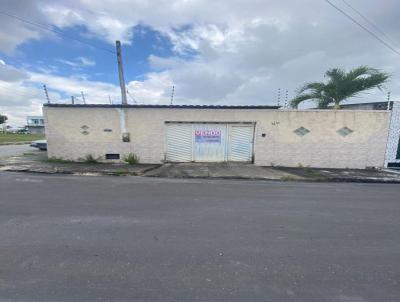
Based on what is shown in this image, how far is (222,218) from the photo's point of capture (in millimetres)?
4758

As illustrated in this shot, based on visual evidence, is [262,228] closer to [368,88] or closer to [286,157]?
[286,157]

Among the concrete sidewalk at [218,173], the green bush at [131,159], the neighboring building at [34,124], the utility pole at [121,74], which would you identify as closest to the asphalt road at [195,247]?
the concrete sidewalk at [218,173]

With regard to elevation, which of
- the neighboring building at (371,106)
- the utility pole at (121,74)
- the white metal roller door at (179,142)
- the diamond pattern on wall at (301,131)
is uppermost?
the utility pole at (121,74)

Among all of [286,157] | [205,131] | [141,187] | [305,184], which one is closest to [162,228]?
[141,187]

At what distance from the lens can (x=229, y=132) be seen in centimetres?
1252

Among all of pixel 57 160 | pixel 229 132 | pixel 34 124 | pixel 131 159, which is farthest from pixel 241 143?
pixel 34 124

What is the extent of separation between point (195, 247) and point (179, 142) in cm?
935

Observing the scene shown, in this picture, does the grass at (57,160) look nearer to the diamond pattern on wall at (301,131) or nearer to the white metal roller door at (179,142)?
the white metal roller door at (179,142)

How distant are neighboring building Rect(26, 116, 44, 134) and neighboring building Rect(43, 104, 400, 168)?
70.3 meters

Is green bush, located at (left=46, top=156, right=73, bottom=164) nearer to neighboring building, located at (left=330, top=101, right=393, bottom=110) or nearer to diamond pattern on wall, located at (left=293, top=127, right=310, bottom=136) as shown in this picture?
diamond pattern on wall, located at (left=293, top=127, right=310, bottom=136)

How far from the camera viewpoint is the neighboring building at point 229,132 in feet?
39.6

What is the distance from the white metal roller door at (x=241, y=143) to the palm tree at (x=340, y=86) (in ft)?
14.1

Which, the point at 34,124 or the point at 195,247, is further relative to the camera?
the point at 34,124

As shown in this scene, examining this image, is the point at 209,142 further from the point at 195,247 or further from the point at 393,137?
the point at 393,137
